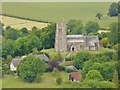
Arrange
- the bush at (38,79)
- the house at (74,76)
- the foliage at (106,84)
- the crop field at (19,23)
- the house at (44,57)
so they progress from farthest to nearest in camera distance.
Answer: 1. the crop field at (19,23)
2. the house at (44,57)
3. the bush at (38,79)
4. the house at (74,76)
5. the foliage at (106,84)

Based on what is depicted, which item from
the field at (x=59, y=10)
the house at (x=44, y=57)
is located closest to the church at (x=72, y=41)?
the house at (x=44, y=57)

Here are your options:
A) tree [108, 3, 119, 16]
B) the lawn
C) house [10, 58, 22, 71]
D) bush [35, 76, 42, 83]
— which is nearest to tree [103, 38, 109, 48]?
the lawn

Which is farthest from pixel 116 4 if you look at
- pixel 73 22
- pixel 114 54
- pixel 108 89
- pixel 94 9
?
pixel 108 89

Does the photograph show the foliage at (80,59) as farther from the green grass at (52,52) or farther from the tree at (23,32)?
the tree at (23,32)

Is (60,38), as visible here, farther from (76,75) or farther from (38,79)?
(38,79)

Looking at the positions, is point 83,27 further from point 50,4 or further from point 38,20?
point 50,4

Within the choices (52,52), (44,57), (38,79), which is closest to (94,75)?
(38,79)
